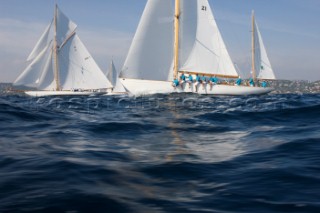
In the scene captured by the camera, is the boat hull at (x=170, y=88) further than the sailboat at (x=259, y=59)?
No

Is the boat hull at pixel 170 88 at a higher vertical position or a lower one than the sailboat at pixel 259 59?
lower

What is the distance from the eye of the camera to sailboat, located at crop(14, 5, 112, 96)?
156 feet

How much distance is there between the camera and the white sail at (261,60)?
5025cm

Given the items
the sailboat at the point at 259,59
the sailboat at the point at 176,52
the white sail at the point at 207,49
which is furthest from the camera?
the sailboat at the point at 259,59

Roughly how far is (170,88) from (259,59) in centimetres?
2325

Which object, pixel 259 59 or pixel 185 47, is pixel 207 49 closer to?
pixel 185 47

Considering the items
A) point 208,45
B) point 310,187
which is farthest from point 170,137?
point 208,45

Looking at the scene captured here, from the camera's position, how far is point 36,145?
21.2 ft

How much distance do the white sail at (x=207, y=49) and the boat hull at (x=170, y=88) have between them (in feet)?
6.64

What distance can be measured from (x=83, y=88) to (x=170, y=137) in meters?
43.9

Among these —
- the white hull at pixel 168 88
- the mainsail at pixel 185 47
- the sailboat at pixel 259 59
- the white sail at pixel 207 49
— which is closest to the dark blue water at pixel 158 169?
the white hull at pixel 168 88

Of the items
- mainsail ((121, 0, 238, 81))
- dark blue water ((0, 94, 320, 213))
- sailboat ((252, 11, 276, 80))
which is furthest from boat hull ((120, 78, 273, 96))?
dark blue water ((0, 94, 320, 213))

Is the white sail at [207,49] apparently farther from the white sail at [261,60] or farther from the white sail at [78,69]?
the white sail at [261,60]

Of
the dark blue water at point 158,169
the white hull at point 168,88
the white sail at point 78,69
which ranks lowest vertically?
the dark blue water at point 158,169
